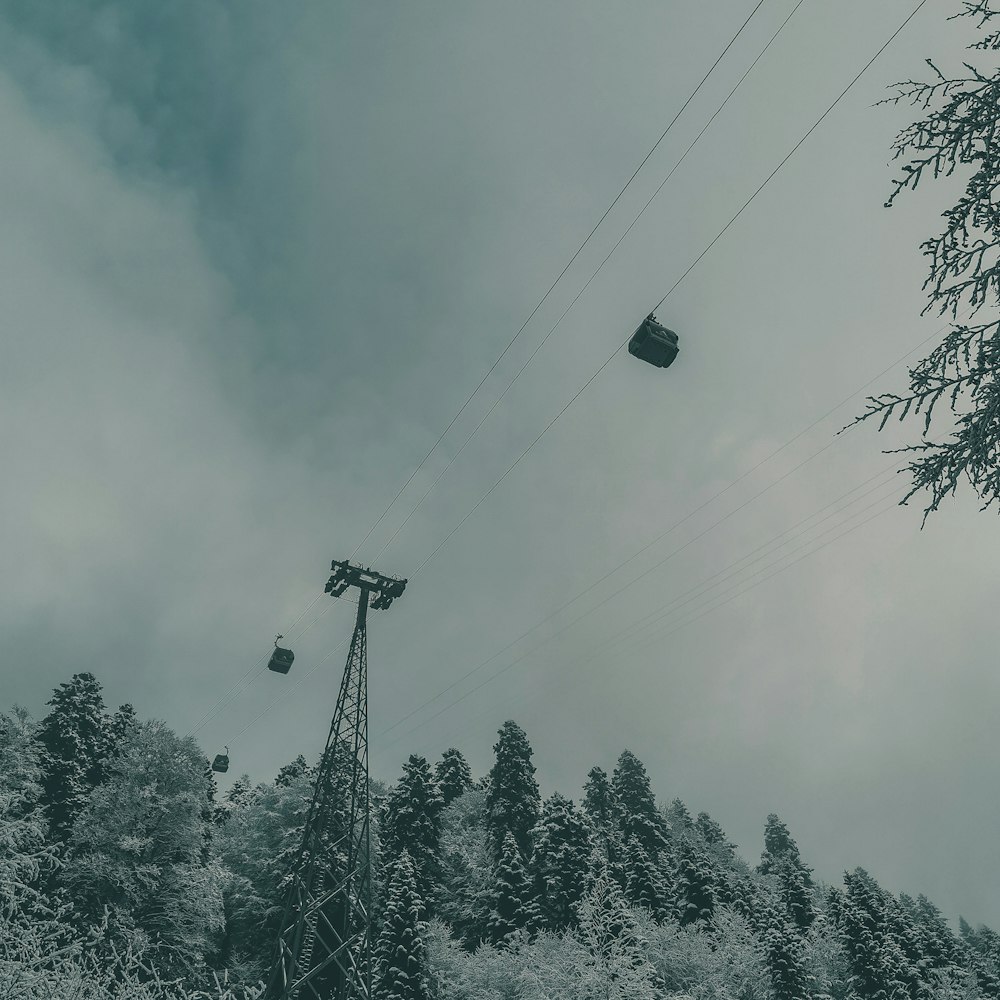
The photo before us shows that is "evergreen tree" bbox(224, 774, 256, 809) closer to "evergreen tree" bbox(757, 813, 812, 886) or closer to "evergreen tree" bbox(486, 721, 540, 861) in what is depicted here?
"evergreen tree" bbox(486, 721, 540, 861)

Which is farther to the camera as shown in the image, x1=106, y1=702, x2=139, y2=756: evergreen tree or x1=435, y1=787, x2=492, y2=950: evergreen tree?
x1=106, y1=702, x2=139, y2=756: evergreen tree

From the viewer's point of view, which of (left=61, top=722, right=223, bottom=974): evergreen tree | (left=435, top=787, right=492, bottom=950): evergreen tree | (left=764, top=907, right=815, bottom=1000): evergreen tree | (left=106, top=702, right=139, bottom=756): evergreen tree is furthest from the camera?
(left=106, top=702, right=139, bottom=756): evergreen tree

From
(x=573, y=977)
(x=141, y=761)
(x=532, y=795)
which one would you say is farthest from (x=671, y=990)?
(x=141, y=761)

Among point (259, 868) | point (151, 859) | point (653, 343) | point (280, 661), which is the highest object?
point (280, 661)

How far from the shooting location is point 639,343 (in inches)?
425

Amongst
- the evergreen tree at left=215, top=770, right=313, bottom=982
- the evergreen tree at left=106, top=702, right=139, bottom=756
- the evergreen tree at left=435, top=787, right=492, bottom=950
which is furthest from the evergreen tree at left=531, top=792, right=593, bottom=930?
the evergreen tree at left=106, top=702, right=139, bottom=756

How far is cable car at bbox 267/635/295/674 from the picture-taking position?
27.6 m

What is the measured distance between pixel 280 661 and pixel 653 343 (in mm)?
22689

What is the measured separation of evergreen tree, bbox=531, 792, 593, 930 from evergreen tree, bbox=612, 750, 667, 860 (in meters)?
11.1

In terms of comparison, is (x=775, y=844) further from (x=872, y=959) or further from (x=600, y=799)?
(x=872, y=959)

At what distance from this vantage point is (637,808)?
63.7 metres

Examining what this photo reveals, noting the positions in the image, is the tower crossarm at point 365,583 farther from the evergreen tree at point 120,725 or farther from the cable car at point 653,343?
the evergreen tree at point 120,725

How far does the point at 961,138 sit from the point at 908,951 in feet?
174

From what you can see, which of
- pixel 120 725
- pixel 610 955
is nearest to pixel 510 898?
pixel 610 955
